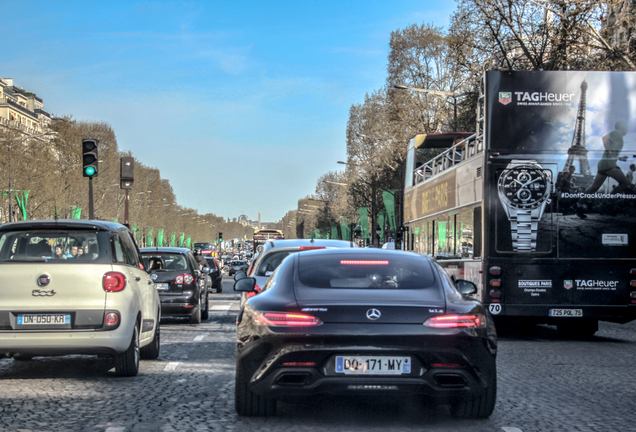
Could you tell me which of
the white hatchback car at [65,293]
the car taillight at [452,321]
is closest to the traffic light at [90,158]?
the white hatchback car at [65,293]

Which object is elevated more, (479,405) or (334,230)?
(334,230)

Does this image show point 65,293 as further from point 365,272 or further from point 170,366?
point 365,272

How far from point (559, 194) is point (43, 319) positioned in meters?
8.27

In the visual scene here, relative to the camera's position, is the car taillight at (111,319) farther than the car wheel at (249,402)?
Yes

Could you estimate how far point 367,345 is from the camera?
20.0 feet

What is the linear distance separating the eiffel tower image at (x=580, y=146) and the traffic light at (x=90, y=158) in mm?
9430

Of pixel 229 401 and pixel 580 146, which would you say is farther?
pixel 580 146

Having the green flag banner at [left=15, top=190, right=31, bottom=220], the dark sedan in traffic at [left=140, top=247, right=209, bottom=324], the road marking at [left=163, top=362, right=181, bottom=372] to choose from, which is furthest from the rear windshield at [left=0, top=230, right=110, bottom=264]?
the green flag banner at [left=15, top=190, right=31, bottom=220]

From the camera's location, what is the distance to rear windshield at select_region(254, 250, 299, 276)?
36.7ft

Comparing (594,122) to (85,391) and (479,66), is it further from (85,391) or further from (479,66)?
(479,66)

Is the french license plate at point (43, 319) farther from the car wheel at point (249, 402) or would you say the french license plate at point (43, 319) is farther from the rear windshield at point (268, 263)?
the rear windshield at point (268, 263)

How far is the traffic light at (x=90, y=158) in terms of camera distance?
714 inches

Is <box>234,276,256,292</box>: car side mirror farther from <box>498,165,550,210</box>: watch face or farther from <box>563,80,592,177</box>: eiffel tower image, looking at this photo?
<box>563,80,592,177</box>: eiffel tower image

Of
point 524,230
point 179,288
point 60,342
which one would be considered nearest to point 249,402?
point 60,342
